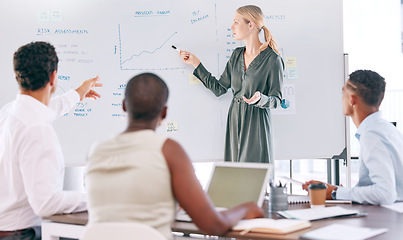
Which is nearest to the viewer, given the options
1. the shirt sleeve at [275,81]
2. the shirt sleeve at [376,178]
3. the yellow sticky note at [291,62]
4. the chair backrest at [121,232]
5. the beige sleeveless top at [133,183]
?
the chair backrest at [121,232]

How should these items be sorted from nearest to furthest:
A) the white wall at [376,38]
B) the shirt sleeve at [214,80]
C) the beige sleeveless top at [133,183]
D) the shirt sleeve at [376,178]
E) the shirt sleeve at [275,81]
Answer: the beige sleeveless top at [133,183] → the shirt sleeve at [376,178] → the shirt sleeve at [275,81] → the shirt sleeve at [214,80] → the white wall at [376,38]

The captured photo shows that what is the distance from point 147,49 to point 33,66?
4.46ft

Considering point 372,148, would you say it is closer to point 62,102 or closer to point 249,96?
point 249,96

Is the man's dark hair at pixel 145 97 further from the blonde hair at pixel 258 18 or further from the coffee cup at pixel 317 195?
the blonde hair at pixel 258 18

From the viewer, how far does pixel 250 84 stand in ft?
10.6

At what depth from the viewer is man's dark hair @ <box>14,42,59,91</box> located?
219 cm

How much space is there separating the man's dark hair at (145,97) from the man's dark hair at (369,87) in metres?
Result: 1.15

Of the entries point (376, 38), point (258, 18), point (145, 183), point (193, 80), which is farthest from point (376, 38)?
point (145, 183)

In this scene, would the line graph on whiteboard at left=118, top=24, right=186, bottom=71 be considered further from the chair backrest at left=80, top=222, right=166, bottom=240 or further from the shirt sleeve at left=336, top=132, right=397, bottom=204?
the chair backrest at left=80, top=222, right=166, bottom=240

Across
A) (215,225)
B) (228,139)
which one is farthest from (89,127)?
(215,225)

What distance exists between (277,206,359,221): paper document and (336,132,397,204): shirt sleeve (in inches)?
7.6

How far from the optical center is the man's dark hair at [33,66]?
2.19 metres

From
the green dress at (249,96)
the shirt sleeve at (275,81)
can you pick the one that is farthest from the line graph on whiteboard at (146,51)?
the shirt sleeve at (275,81)

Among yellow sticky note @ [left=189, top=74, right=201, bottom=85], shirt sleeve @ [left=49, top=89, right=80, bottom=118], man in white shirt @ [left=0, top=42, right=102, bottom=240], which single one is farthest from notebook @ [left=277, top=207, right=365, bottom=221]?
yellow sticky note @ [left=189, top=74, right=201, bottom=85]
